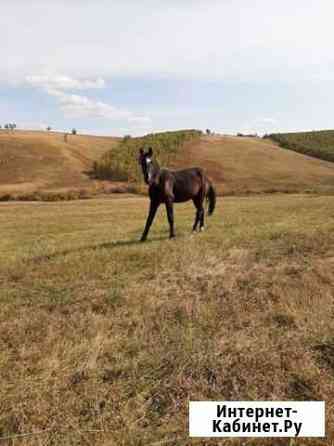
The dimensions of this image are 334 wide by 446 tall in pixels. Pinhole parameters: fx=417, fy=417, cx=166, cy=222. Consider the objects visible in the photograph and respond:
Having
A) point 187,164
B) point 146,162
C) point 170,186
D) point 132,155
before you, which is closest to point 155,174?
point 146,162

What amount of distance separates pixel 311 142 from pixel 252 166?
36.2m

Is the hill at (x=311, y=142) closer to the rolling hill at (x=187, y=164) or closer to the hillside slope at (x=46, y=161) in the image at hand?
the rolling hill at (x=187, y=164)

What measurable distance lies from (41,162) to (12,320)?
60.6 m

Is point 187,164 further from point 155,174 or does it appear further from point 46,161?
point 155,174

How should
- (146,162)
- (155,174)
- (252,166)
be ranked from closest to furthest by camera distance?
(146,162) < (155,174) < (252,166)

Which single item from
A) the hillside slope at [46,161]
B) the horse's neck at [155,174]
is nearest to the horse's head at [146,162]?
the horse's neck at [155,174]

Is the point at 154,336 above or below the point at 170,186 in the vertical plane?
below

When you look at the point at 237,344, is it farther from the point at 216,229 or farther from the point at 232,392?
the point at 216,229

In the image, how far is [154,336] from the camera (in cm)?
578

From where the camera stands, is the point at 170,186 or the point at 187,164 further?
the point at 187,164

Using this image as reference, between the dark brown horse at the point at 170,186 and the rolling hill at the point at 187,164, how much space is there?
29.3 m

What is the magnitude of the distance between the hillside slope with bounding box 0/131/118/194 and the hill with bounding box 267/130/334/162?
37417 millimetres

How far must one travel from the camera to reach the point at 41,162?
63.8 m

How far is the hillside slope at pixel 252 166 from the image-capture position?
4745 cm
